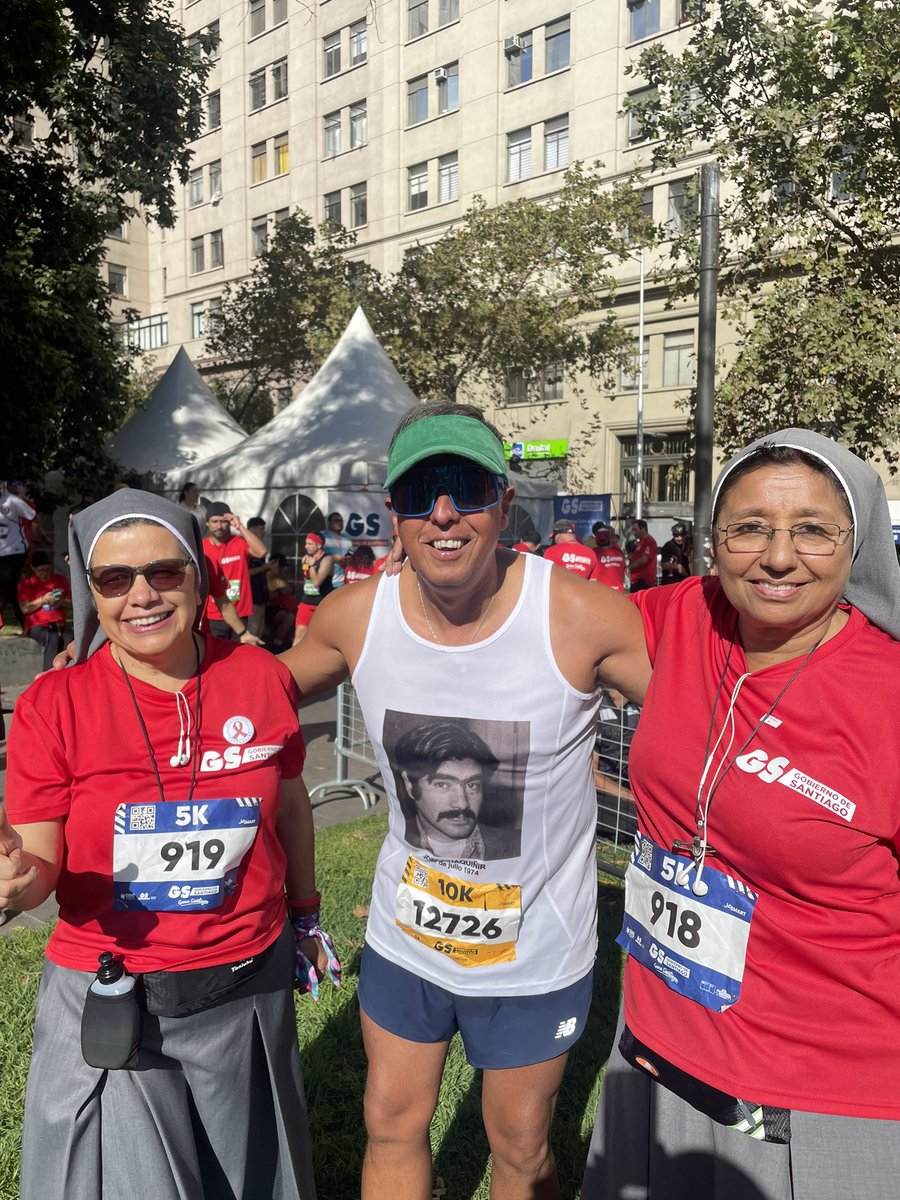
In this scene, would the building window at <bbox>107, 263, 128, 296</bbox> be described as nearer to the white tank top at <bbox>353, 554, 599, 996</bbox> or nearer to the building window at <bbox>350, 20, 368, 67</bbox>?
the building window at <bbox>350, 20, 368, 67</bbox>

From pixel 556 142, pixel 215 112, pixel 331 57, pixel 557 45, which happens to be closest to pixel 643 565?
pixel 556 142

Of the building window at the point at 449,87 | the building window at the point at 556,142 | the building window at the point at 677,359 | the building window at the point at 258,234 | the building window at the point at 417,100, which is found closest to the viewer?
the building window at the point at 677,359

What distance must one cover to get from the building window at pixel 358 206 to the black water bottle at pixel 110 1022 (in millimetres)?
41209

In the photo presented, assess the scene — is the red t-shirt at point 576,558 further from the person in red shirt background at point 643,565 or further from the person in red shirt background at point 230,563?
the person in red shirt background at point 643,565

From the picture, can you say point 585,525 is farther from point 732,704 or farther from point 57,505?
point 732,704

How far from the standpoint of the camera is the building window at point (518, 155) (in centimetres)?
3369

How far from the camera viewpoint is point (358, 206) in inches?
1558

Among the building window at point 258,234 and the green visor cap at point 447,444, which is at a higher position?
the building window at point 258,234

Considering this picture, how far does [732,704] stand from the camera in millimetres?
1754

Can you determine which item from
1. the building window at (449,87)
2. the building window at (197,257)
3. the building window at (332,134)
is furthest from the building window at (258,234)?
the building window at (449,87)

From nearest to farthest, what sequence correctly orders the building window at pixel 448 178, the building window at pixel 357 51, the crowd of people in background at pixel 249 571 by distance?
the crowd of people in background at pixel 249 571 < the building window at pixel 448 178 < the building window at pixel 357 51

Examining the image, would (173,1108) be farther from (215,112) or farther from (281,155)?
(215,112)

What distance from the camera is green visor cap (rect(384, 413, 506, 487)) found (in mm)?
1994

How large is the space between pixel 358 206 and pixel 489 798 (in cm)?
4162
